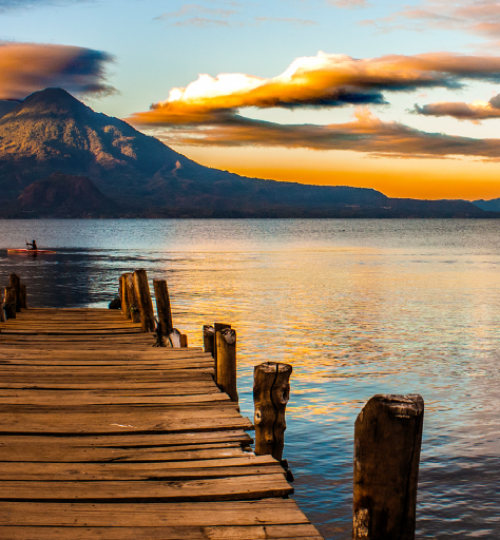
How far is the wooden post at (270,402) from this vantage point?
273 inches

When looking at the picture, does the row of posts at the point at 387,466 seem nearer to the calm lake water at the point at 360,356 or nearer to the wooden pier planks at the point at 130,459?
the wooden pier planks at the point at 130,459

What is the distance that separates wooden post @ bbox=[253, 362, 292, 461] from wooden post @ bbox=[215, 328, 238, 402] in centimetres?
188

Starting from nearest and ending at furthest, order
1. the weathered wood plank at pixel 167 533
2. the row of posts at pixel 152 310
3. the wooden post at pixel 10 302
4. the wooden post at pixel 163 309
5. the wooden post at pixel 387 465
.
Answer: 1. the wooden post at pixel 387 465
2. the weathered wood plank at pixel 167 533
3. the row of posts at pixel 152 310
4. the wooden post at pixel 163 309
5. the wooden post at pixel 10 302

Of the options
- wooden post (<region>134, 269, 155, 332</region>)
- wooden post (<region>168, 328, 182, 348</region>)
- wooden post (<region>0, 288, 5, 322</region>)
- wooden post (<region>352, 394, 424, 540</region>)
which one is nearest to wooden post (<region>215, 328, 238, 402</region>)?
wooden post (<region>168, 328, 182, 348</region>)

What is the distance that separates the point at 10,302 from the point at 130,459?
10.8m

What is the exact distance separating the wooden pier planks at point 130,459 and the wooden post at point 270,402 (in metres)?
0.28

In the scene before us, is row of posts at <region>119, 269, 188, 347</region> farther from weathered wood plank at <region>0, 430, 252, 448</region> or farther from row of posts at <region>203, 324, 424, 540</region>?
row of posts at <region>203, 324, 424, 540</region>

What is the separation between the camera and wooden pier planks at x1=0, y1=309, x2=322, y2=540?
4.50 m

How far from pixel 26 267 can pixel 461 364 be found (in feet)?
149

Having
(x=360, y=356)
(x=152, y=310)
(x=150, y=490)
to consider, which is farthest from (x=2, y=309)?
(x=150, y=490)

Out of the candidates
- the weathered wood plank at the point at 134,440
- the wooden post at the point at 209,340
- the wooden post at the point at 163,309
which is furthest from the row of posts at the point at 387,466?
the wooden post at the point at 163,309

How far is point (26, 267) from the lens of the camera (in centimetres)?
5447

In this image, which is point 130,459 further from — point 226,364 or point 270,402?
point 226,364

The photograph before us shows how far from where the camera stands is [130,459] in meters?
5.77
